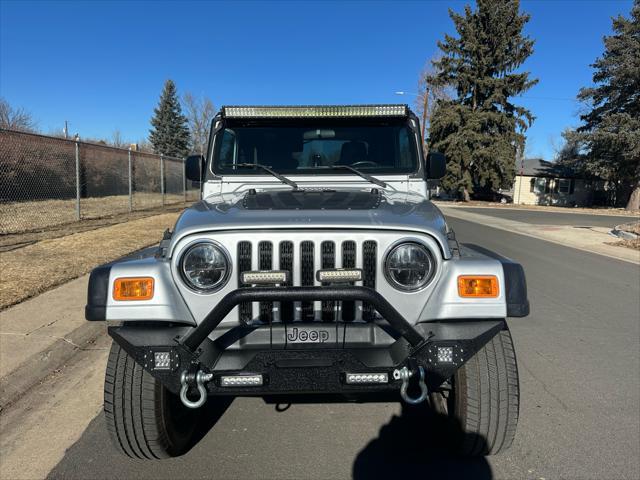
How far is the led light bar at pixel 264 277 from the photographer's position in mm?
2209

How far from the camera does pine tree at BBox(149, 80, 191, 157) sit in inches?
2100

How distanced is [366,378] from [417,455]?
0.94 m

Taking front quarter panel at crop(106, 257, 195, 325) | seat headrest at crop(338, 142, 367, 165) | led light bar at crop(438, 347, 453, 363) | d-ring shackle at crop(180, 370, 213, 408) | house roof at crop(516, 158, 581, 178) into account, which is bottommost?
d-ring shackle at crop(180, 370, 213, 408)

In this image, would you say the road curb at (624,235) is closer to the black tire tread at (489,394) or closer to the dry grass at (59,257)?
the dry grass at (59,257)

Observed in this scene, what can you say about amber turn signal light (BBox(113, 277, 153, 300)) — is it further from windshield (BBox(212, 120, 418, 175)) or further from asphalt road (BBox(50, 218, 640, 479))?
windshield (BBox(212, 120, 418, 175))

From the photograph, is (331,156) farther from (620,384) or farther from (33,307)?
(33,307)

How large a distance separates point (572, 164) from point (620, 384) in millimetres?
36752

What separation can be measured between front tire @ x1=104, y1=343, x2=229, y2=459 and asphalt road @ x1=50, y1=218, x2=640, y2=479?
18cm

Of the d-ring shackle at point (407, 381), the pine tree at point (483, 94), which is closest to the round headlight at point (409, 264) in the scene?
the d-ring shackle at point (407, 381)

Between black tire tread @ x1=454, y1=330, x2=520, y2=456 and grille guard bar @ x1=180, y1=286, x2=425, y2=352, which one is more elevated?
grille guard bar @ x1=180, y1=286, x2=425, y2=352

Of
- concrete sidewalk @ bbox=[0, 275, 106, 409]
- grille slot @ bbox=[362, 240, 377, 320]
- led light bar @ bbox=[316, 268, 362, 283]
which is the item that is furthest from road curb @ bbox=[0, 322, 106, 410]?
grille slot @ bbox=[362, 240, 377, 320]

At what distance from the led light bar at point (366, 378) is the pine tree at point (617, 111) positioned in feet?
113

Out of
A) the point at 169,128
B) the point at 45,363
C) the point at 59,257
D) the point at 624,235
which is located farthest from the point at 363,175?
the point at 169,128

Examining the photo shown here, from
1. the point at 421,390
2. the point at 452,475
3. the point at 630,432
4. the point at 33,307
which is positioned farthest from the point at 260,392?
the point at 33,307
